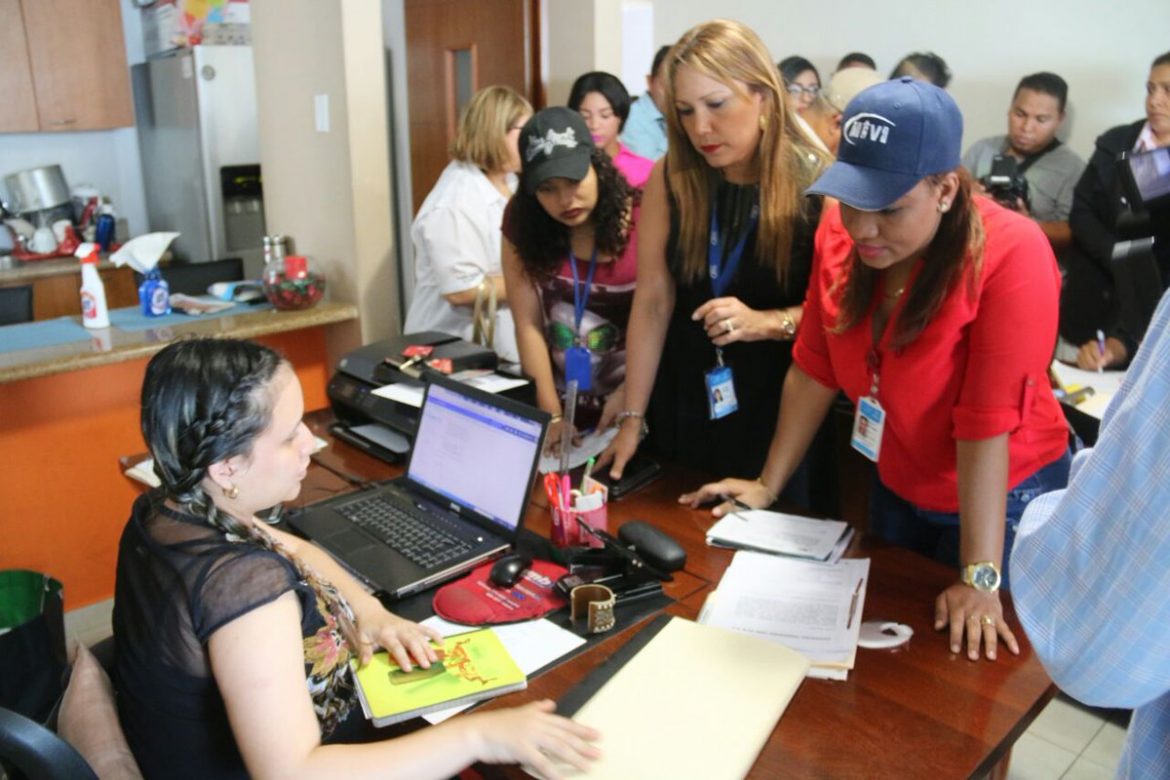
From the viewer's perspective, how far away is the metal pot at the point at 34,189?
15.4 feet

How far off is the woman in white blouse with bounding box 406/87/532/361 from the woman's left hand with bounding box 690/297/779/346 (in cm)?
108

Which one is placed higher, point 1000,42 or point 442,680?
point 1000,42

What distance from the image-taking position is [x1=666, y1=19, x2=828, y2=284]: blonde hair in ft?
5.60

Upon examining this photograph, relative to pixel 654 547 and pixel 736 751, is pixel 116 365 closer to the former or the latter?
pixel 654 547

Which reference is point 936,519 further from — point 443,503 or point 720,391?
point 443,503

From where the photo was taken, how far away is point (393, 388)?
208cm

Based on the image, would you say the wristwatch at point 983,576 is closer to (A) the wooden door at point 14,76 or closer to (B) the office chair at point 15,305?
(B) the office chair at point 15,305

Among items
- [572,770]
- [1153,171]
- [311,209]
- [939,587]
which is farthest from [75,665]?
[311,209]

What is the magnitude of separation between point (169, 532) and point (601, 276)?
123 cm

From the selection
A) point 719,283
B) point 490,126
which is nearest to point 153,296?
point 490,126

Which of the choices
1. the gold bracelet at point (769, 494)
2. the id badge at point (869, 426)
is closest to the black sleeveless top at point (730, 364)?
the gold bracelet at point (769, 494)

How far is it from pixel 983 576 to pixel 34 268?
4479 millimetres

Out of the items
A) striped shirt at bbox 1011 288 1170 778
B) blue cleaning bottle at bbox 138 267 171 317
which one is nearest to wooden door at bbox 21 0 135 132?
blue cleaning bottle at bbox 138 267 171 317

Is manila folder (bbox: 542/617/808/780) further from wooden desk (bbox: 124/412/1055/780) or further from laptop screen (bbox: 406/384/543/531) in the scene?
laptop screen (bbox: 406/384/543/531)
